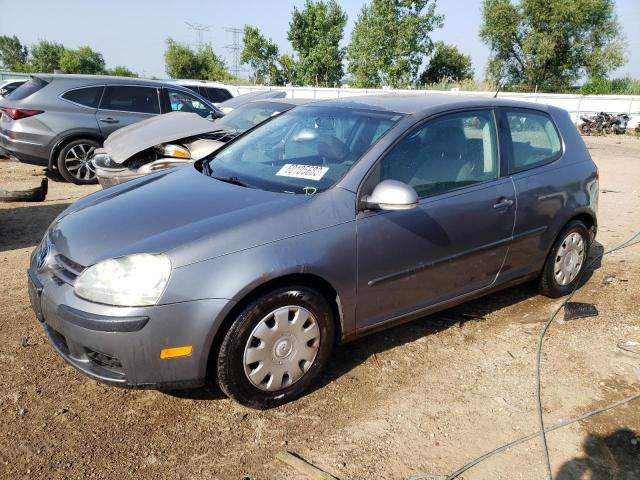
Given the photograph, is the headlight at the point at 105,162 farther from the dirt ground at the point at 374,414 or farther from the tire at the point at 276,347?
the tire at the point at 276,347

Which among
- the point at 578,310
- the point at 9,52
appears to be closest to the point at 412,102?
the point at 578,310

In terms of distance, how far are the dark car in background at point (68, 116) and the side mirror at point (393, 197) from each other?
6.73 m

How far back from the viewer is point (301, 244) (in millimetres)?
2629

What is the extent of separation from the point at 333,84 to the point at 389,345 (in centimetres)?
5539

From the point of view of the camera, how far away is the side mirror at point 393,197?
8.93 feet

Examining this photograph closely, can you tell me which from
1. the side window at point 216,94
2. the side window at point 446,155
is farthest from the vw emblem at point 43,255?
the side window at point 216,94

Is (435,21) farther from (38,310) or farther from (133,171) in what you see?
(38,310)

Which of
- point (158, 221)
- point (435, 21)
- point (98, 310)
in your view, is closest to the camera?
point (98, 310)

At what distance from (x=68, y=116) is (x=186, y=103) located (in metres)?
1.98

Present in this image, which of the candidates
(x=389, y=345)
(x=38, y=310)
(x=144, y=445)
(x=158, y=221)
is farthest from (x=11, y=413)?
(x=389, y=345)

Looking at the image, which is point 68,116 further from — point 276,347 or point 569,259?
point 569,259

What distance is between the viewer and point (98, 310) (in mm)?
2354

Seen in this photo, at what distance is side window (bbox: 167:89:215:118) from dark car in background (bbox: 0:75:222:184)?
0.42 meters

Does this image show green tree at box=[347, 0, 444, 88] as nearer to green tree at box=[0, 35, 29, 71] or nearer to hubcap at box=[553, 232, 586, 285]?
hubcap at box=[553, 232, 586, 285]
